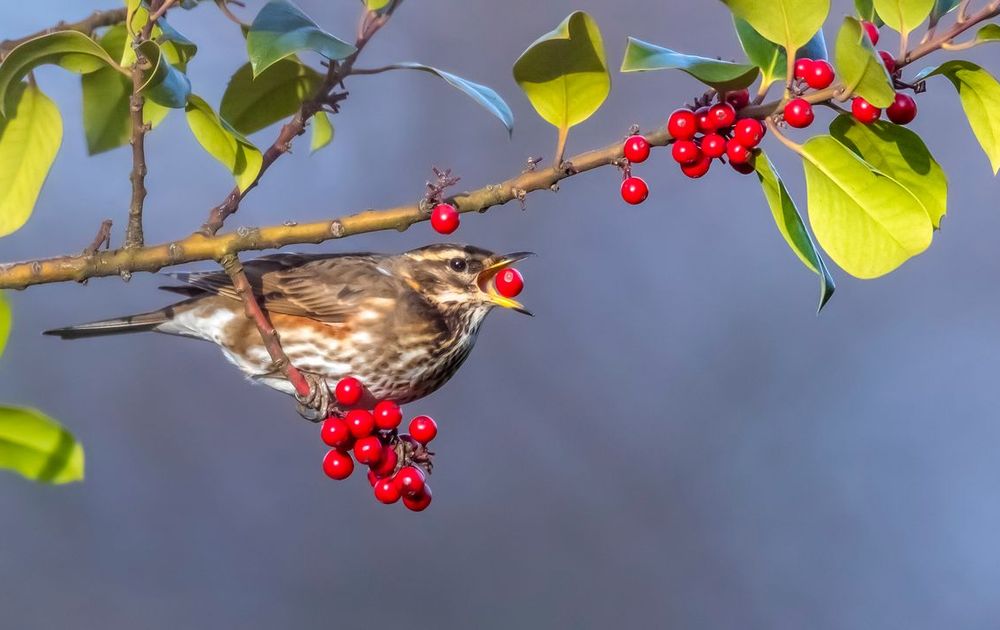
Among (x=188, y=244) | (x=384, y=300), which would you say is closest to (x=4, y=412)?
(x=188, y=244)

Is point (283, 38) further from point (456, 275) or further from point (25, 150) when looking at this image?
point (456, 275)

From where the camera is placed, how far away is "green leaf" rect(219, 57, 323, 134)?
167cm

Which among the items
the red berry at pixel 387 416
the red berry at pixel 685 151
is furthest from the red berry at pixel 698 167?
the red berry at pixel 387 416

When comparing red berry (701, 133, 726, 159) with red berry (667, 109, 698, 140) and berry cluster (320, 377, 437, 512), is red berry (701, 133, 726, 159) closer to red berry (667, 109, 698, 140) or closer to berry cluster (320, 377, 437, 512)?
red berry (667, 109, 698, 140)

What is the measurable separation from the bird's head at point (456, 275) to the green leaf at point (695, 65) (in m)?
1.14

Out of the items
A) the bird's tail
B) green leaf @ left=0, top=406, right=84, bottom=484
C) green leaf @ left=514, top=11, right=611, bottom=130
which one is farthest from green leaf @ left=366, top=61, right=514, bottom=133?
the bird's tail

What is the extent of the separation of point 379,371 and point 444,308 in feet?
1.06

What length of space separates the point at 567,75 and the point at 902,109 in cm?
44

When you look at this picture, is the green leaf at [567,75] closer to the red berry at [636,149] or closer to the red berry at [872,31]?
the red berry at [636,149]

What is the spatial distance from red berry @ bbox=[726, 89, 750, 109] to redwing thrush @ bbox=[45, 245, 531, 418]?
2.92ft

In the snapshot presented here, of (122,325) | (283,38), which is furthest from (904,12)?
(122,325)

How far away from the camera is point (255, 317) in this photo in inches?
54.1

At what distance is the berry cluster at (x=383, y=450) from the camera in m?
1.58

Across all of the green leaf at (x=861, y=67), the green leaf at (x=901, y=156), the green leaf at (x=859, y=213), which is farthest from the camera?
the green leaf at (x=901, y=156)
